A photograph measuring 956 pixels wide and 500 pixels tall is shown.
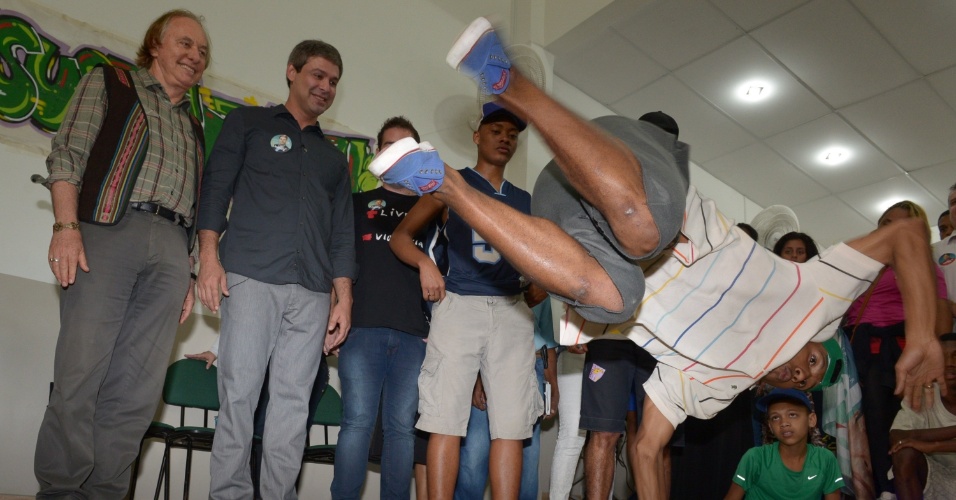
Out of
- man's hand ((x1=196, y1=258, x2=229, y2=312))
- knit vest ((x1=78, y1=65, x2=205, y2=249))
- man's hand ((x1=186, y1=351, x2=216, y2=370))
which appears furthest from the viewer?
man's hand ((x1=186, y1=351, x2=216, y2=370))

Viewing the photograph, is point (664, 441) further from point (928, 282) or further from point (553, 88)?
point (553, 88)

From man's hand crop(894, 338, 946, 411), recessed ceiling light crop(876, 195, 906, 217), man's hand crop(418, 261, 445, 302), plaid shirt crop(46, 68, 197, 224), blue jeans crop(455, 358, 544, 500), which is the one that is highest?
recessed ceiling light crop(876, 195, 906, 217)

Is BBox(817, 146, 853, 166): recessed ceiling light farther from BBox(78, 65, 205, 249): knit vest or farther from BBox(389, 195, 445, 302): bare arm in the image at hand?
BBox(78, 65, 205, 249): knit vest

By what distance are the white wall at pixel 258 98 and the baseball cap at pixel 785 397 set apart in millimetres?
1493

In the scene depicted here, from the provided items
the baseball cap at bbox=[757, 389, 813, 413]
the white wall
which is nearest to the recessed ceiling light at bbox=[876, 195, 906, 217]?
the white wall

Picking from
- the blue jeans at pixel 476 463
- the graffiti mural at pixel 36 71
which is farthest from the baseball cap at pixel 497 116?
the graffiti mural at pixel 36 71

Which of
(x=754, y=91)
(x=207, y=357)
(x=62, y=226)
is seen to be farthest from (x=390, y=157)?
(x=754, y=91)

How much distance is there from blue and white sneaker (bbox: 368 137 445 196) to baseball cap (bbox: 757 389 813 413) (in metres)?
2.67

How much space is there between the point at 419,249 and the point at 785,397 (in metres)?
2.09

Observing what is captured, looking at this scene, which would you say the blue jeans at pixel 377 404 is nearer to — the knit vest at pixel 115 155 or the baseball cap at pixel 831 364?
the knit vest at pixel 115 155

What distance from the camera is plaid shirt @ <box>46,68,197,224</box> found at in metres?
2.39

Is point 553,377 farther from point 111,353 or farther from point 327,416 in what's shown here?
point 111,353

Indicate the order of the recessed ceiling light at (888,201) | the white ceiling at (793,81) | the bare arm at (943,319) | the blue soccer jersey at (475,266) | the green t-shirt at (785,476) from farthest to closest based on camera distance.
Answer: the recessed ceiling light at (888,201), the white ceiling at (793,81), the green t-shirt at (785,476), the bare arm at (943,319), the blue soccer jersey at (475,266)

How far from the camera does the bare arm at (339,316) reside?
9.07 ft
